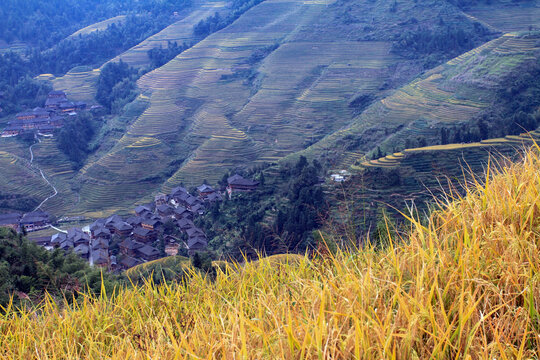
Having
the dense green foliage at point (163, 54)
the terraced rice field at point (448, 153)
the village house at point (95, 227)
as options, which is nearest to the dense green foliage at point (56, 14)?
the dense green foliage at point (163, 54)

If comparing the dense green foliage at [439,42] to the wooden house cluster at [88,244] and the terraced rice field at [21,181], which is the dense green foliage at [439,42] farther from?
the terraced rice field at [21,181]

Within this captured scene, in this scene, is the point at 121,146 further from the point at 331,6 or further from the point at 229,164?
the point at 331,6

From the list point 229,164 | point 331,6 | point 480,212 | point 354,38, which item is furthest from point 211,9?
point 480,212

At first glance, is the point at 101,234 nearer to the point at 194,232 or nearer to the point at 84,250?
the point at 84,250

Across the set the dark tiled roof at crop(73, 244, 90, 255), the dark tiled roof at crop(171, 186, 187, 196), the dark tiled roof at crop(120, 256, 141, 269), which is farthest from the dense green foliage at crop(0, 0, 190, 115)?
the dark tiled roof at crop(120, 256, 141, 269)

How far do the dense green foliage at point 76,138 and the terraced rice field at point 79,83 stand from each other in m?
4.11

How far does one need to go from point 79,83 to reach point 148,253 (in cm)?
2367

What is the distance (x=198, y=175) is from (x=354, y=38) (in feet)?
52.1

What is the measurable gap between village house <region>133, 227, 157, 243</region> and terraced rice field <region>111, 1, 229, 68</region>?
2197 centimetres

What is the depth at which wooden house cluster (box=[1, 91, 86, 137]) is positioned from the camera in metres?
25.5

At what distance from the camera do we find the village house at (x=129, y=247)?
46.6ft

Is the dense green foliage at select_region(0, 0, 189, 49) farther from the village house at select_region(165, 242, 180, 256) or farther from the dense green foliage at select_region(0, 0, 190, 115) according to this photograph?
the village house at select_region(165, 242, 180, 256)

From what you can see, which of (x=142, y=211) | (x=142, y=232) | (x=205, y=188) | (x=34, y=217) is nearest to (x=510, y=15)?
(x=205, y=188)

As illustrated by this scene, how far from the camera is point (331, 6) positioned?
32.9 metres
